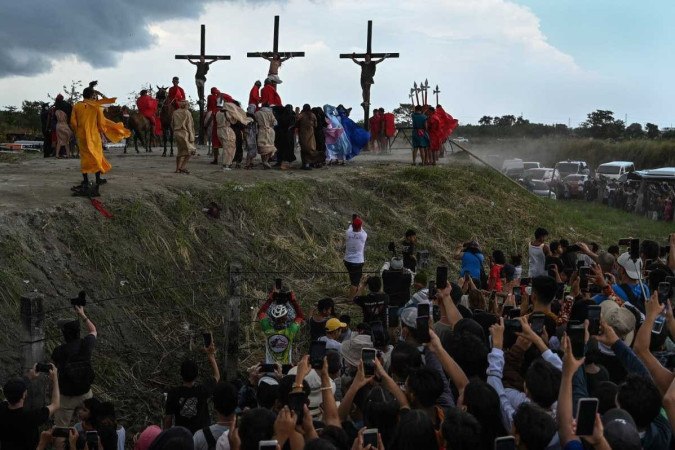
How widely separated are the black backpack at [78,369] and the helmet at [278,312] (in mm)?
2008

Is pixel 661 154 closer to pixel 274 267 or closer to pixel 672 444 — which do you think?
pixel 274 267

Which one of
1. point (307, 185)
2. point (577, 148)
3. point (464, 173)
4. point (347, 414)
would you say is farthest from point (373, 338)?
point (577, 148)

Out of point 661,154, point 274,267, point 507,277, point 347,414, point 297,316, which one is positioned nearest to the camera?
point 347,414

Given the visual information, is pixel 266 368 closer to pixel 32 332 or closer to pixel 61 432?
pixel 61 432

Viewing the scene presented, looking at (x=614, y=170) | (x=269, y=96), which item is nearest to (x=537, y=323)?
(x=269, y=96)

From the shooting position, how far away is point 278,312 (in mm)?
7680

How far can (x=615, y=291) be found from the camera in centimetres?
743

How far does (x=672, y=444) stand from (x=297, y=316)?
4.44 m

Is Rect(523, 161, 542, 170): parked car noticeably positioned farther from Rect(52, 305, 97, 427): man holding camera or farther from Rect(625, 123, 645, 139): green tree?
Rect(52, 305, 97, 427): man holding camera

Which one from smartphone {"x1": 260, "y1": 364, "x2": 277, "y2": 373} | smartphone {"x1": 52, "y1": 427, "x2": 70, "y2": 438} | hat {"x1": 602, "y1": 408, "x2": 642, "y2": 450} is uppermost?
hat {"x1": 602, "y1": 408, "x2": 642, "y2": 450}

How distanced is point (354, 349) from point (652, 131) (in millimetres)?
51763

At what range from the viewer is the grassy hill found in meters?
8.77

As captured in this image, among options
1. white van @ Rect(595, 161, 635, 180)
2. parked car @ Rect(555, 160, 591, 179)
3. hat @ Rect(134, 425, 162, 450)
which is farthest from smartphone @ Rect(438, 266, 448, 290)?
parked car @ Rect(555, 160, 591, 179)

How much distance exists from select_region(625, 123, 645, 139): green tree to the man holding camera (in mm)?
50250
